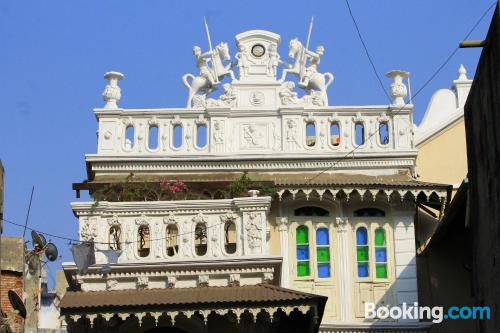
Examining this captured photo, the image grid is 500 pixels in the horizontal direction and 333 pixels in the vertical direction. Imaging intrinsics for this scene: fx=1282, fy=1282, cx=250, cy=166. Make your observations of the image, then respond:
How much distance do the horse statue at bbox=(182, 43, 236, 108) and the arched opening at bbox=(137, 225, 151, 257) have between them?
4.94m

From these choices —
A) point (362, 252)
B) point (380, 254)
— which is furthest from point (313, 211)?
point (380, 254)

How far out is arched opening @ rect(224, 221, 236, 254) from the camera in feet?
91.4

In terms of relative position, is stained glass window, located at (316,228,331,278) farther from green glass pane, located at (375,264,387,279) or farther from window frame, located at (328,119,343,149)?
window frame, located at (328,119,343,149)

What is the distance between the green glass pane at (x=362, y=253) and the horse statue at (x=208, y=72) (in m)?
5.48

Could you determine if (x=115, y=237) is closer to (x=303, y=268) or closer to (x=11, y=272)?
(x=11, y=272)

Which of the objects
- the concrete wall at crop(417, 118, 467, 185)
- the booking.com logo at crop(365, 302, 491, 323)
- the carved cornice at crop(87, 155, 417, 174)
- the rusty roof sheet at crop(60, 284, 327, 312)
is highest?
the concrete wall at crop(417, 118, 467, 185)

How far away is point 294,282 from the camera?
29.8 metres

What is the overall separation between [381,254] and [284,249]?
7.58ft

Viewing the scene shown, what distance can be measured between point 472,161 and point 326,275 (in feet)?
16.7

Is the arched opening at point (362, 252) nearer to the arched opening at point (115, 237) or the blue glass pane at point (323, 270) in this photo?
the blue glass pane at point (323, 270)

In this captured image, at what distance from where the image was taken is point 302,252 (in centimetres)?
3016

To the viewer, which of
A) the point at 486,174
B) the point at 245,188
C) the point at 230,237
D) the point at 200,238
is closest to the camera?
the point at 486,174

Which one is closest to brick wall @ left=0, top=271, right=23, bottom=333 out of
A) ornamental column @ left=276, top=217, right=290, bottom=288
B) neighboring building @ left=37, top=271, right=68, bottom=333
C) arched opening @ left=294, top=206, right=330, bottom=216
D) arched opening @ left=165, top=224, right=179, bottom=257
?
arched opening @ left=165, top=224, right=179, bottom=257

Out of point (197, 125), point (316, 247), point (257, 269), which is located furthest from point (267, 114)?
point (257, 269)
